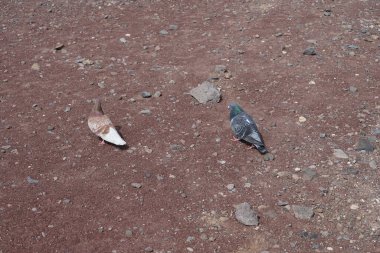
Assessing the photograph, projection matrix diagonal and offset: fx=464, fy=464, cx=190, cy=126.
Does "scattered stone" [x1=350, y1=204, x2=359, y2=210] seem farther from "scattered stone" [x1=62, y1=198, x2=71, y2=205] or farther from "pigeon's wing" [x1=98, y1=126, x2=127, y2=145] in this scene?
"scattered stone" [x1=62, y1=198, x2=71, y2=205]

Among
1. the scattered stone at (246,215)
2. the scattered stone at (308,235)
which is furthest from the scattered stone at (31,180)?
the scattered stone at (308,235)

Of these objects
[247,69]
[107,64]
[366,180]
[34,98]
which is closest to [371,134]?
[366,180]

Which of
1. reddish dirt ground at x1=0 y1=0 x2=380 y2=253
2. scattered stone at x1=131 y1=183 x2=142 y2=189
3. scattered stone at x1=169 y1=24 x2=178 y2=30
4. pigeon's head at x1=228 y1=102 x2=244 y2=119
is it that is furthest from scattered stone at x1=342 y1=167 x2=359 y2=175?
scattered stone at x1=169 y1=24 x2=178 y2=30

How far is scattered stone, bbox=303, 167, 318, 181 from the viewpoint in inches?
317

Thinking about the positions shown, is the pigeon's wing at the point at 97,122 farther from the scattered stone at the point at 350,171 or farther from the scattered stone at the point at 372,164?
the scattered stone at the point at 372,164

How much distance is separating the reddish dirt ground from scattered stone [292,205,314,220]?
0.11 meters

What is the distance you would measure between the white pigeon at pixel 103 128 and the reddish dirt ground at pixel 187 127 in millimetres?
300

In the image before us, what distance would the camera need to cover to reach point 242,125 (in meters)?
8.62

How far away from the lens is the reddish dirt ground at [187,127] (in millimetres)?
7238

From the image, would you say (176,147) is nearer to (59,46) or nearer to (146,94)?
(146,94)

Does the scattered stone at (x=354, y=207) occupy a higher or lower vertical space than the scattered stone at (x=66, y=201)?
lower

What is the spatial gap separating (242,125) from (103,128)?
2591 millimetres

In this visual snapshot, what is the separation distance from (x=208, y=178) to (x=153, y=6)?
302 inches

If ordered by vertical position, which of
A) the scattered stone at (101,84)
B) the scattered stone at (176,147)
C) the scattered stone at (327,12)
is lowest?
the scattered stone at (176,147)
